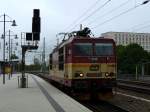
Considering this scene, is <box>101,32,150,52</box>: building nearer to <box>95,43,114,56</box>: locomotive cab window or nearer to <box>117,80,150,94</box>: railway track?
<box>117,80,150,94</box>: railway track

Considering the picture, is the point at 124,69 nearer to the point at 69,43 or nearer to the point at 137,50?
the point at 137,50

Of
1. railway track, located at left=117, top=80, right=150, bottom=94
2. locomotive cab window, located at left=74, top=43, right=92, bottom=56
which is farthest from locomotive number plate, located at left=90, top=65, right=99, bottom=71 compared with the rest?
railway track, located at left=117, top=80, right=150, bottom=94

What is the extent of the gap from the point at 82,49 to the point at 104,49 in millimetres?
1110

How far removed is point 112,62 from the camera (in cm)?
2309

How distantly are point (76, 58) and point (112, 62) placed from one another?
181 cm

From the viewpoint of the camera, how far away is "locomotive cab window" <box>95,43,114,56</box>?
917 inches

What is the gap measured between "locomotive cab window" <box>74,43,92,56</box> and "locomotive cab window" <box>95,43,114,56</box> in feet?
1.17

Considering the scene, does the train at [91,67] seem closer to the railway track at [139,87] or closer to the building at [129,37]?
the railway track at [139,87]

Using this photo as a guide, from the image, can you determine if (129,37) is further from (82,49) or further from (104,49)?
(82,49)

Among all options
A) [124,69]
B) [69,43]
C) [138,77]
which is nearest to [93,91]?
[69,43]

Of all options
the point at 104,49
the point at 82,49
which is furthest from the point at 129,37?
the point at 82,49

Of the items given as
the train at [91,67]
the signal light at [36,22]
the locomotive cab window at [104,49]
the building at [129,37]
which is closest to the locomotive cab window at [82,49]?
the train at [91,67]

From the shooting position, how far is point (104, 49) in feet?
76.6

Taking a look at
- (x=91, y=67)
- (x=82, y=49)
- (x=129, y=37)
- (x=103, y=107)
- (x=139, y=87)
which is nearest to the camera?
(x=103, y=107)
